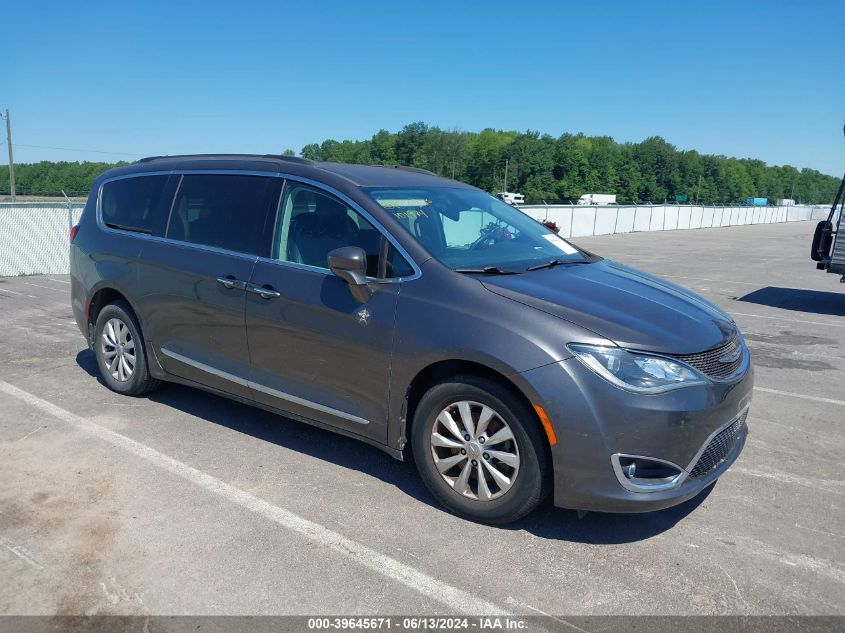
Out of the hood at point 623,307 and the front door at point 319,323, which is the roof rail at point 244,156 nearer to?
the front door at point 319,323

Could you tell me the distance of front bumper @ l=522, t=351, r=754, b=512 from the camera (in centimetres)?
323

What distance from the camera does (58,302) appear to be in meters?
10.6

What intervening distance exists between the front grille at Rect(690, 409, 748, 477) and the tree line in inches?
4146

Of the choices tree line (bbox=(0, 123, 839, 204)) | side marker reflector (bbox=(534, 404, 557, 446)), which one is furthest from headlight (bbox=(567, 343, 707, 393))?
tree line (bbox=(0, 123, 839, 204))

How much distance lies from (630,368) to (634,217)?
120 ft

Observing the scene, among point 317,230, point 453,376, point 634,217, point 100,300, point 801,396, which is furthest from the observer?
point 634,217

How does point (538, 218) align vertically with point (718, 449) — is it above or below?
above

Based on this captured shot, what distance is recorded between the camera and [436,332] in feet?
11.9

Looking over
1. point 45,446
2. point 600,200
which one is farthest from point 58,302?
point 600,200

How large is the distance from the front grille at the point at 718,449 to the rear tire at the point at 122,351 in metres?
3.98

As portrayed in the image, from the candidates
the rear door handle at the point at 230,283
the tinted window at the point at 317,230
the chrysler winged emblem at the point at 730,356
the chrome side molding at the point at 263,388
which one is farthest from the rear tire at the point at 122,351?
the chrysler winged emblem at the point at 730,356

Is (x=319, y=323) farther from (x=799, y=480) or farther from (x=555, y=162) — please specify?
(x=555, y=162)

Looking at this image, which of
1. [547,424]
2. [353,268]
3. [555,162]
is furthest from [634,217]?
[555,162]

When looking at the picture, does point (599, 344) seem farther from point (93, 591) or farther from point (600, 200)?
point (600, 200)
